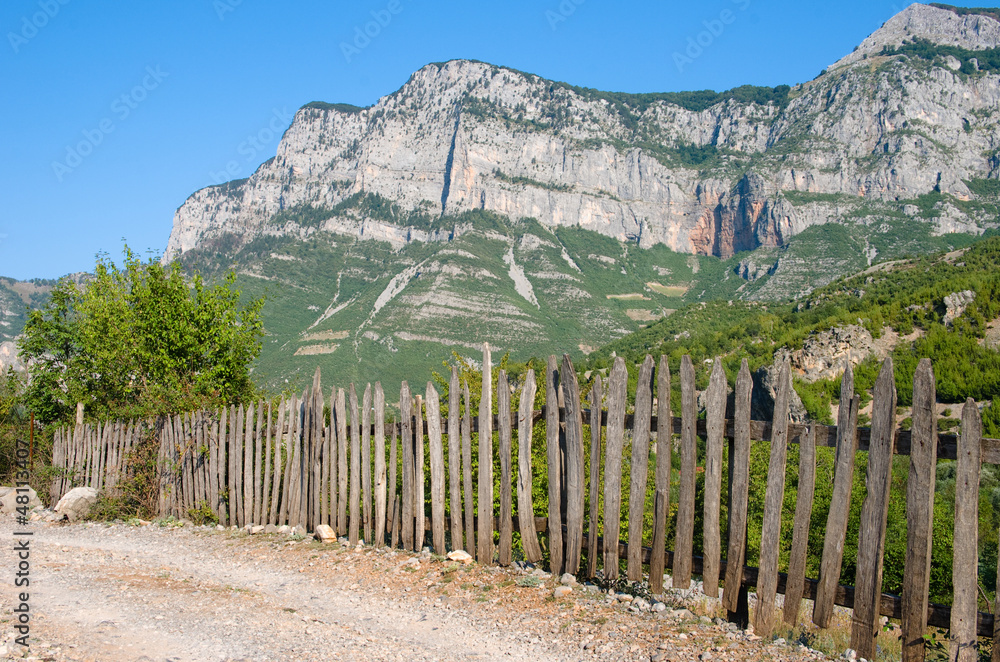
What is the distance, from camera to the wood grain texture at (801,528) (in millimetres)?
4180

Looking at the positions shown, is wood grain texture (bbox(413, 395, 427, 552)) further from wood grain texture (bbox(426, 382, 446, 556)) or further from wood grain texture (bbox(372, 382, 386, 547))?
wood grain texture (bbox(372, 382, 386, 547))

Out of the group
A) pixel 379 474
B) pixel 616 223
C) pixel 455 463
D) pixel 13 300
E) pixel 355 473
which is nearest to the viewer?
pixel 455 463

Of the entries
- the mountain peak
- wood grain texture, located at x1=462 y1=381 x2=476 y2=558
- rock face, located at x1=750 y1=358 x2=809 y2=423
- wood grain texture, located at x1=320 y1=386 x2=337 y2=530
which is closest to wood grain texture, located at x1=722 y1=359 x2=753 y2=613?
wood grain texture, located at x1=462 y1=381 x2=476 y2=558

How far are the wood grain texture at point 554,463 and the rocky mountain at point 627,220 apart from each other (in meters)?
89.5

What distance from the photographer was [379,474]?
273 inches

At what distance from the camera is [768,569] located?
4.39 meters

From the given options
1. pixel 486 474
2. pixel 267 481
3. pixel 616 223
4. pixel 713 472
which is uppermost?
pixel 616 223

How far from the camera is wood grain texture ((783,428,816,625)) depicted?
4180mm

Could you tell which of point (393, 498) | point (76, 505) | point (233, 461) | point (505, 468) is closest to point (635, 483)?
point (505, 468)

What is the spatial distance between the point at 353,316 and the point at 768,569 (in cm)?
11762

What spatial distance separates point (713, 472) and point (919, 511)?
1.24 m

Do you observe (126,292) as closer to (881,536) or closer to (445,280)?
(881,536)

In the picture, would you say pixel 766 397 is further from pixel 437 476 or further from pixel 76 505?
pixel 76 505

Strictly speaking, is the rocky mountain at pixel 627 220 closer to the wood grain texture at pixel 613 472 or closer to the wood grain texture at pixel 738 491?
the wood grain texture at pixel 613 472
